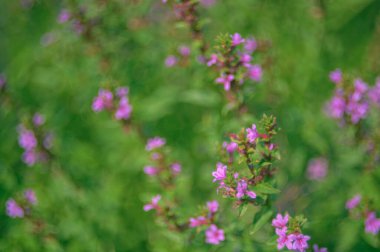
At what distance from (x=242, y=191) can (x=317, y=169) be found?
3.25m

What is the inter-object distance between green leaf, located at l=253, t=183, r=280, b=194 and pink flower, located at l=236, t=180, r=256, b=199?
0.37 ft

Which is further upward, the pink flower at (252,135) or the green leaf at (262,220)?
the pink flower at (252,135)

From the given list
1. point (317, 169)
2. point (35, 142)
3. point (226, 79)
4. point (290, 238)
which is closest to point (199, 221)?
point (290, 238)

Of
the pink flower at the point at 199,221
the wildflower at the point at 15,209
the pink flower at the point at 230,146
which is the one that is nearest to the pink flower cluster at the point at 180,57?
the pink flower at the point at 230,146

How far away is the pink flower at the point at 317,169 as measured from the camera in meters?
6.26

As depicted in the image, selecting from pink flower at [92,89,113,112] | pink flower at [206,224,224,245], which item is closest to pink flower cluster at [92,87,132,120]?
pink flower at [92,89,113,112]

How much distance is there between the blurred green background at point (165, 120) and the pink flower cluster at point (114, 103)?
2.24 ft

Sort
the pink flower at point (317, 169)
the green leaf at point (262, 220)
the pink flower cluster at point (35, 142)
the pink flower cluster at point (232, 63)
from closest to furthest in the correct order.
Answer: the green leaf at point (262, 220)
the pink flower cluster at point (232, 63)
the pink flower cluster at point (35, 142)
the pink flower at point (317, 169)

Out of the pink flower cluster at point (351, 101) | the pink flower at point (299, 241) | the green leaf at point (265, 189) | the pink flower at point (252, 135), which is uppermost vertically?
the pink flower at point (252, 135)

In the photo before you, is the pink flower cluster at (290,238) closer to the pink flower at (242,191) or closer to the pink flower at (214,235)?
the pink flower at (242,191)

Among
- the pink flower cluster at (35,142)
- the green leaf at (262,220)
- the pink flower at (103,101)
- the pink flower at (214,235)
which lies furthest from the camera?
the pink flower cluster at (35,142)

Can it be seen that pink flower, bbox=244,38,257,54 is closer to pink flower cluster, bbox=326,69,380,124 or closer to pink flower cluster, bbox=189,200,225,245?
pink flower cluster, bbox=326,69,380,124

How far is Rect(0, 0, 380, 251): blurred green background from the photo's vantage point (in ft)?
17.9

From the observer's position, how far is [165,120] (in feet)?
22.5
